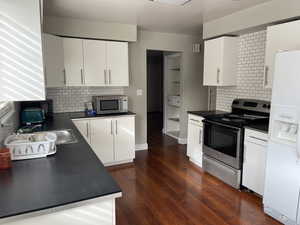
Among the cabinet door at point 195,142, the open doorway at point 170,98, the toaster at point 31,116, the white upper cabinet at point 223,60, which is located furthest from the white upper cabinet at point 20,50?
the open doorway at point 170,98

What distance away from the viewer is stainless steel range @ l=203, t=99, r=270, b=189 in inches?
114

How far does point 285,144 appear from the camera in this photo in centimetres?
215

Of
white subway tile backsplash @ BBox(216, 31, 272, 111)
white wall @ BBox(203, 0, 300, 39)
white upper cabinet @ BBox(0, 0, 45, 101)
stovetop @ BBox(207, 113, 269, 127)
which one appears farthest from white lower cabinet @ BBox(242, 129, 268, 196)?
white upper cabinet @ BBox(0, 0, 45, 101)

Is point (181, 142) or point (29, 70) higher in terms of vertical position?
point (29, 70)

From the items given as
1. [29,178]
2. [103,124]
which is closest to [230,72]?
[103,124]

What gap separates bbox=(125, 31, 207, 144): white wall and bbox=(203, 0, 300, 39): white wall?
1.04m

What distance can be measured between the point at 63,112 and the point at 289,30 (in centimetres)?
356

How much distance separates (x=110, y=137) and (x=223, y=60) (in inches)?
88.7

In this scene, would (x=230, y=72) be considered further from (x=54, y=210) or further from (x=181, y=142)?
(x=54, y=210)

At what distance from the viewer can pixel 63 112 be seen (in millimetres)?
3883

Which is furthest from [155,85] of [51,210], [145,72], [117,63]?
[51,210]

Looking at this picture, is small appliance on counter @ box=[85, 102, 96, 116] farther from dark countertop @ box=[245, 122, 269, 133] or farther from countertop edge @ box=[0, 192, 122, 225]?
countertop edge @ box=[0, 192, 122, 225]

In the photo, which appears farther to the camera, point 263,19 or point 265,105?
point 265,105

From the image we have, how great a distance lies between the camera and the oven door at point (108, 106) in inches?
148
